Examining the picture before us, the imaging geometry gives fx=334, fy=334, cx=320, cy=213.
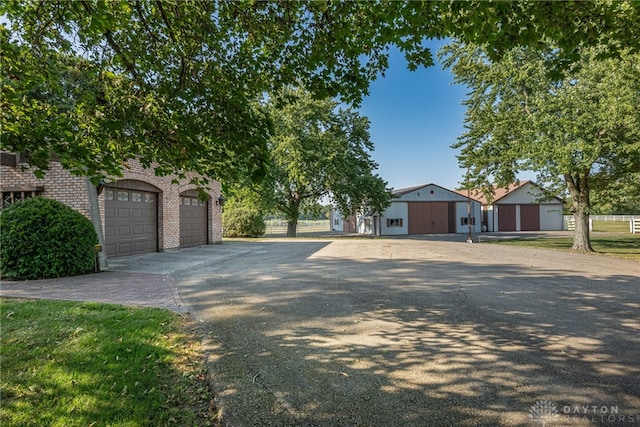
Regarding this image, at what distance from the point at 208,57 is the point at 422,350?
163 inches

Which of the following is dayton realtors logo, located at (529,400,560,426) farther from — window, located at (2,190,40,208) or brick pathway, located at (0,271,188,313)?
window, located at (2,190,40,208)

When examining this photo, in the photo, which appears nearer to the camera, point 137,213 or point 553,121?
point 137,213

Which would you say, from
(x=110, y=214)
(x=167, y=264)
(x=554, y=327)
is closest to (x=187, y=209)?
(x=110, y=214)

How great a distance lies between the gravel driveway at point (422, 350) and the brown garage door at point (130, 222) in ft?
16.7

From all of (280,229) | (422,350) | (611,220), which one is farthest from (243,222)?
(611,220)

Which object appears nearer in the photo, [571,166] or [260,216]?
[571,166]

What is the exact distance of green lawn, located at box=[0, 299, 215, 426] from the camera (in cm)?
253

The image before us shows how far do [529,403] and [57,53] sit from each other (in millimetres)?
6293

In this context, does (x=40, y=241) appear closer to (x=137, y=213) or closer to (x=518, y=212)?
(x=137, y=213)

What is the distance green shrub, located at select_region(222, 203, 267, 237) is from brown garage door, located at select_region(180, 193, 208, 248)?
7.86 m

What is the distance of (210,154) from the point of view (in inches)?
159

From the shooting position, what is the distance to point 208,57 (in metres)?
3.93

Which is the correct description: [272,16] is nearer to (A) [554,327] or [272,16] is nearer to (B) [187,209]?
(A) [554,327]

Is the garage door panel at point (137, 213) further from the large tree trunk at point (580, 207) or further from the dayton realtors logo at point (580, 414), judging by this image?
the large tree trunk at point (580, 207)
